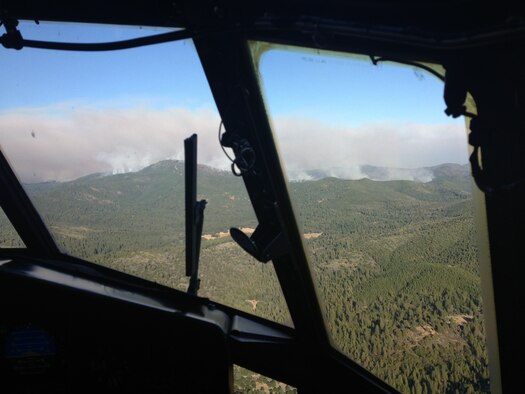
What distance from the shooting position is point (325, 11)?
1268 mm

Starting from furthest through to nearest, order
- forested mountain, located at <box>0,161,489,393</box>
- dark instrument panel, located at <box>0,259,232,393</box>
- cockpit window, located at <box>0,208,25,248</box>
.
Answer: cockpit window, located at <box>0,208,25,248</box>, forested mountain, located at <box>0,161,489,393</box>, dark instrument panel, located at <box>0,259,232,393</box>

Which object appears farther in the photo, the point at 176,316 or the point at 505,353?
the point at 176,316

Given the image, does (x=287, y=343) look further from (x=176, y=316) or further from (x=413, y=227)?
(x=413, y=227)

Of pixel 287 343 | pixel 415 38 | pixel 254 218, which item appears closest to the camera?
pixel 415 38

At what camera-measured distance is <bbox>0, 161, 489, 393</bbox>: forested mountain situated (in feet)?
5.47

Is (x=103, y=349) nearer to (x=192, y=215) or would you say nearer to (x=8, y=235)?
(x=192, y=215)

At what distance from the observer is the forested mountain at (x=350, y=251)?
1.67m

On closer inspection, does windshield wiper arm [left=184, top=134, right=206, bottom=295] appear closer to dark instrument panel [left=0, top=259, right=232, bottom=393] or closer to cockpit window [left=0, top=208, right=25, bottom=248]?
dark instrument panel [left=0, top=259, right=232, bottom=393]

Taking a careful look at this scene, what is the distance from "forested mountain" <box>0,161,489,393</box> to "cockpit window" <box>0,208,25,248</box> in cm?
2

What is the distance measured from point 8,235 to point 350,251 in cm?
181

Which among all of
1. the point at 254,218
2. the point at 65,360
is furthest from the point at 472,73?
the point at 65,360

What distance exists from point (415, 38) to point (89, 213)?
1.81 metres

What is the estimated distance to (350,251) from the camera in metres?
1.89

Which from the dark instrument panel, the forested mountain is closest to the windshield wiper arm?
the forested mountain
